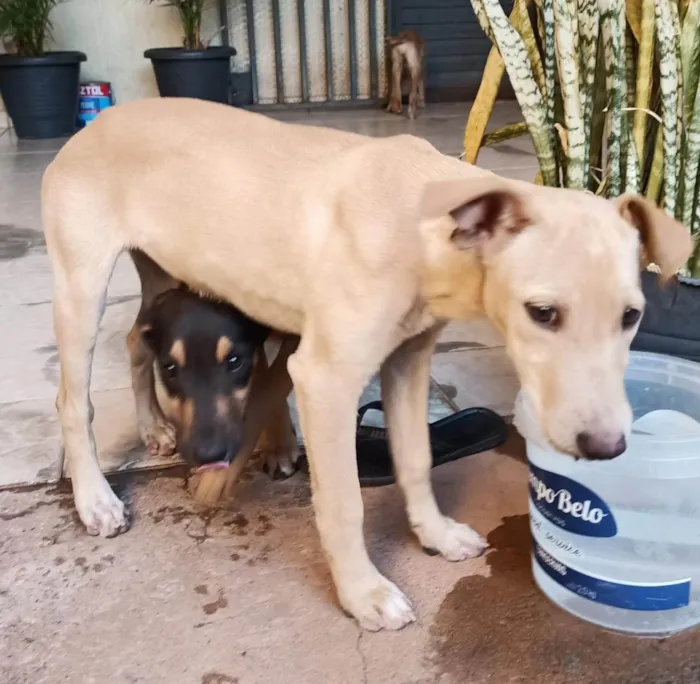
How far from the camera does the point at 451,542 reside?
1.70 meters

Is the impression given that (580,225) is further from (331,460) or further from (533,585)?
(533,585)

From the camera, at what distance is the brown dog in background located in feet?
22.1

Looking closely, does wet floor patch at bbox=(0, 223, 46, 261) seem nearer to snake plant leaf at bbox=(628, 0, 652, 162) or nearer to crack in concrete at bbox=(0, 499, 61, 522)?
crack in concrete at bbox=(0, 499, 61, 522)

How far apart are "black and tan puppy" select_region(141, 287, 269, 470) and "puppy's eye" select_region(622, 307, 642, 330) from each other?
831 mm

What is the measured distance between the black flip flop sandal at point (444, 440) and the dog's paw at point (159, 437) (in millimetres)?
458

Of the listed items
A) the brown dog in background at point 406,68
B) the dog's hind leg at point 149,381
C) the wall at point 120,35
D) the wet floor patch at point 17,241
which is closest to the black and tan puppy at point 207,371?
the dog's hind leg at point 149,381

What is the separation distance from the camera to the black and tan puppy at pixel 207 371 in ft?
5.65

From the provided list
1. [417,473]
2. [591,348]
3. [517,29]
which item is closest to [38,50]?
[517,29]

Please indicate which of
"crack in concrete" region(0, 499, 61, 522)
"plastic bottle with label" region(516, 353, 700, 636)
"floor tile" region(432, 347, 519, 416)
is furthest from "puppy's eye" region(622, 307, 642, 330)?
"crack in concrete" region(0, 499, 61, 522)

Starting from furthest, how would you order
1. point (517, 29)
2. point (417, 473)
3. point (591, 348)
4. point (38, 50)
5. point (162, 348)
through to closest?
point (38, 50) → point (517, 29) → point (162, 348) → point (417, 473) → point (591, 348)

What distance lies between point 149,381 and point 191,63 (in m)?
4.72

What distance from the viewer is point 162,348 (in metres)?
1.83

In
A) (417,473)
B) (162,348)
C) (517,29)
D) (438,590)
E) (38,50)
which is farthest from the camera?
(38,50)

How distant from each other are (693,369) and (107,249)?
3.94ft
